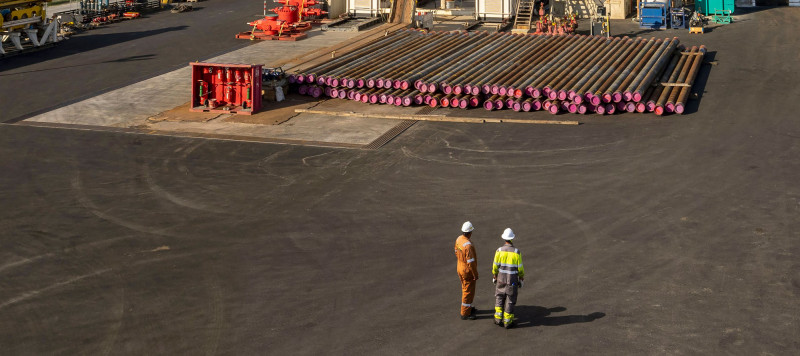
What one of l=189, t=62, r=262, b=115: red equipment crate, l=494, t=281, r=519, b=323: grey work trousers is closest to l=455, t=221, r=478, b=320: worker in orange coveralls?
l=494, t=281, r=519, b=323: grey work trousers

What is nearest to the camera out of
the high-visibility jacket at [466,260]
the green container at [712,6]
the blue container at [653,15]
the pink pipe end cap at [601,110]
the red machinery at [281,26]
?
the high-visibility jacket at [466,260]

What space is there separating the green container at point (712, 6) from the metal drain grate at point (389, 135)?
1014 inches

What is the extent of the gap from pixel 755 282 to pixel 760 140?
10367mm

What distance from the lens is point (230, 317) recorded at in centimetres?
1485

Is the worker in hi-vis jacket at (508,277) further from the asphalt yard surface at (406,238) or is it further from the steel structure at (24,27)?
the steel structure at (24,27)

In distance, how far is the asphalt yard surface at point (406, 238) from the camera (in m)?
14.2

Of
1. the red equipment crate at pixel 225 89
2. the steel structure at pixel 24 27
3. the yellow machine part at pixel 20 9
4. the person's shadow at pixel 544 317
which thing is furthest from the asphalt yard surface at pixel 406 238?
the yellow machine part at pixel 20 9

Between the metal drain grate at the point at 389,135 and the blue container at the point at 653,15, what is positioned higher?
the blue container at the point at 653,15

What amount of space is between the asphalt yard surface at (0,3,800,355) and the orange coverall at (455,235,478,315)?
0.44 metres

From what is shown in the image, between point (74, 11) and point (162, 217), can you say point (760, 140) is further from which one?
point (74, 11)

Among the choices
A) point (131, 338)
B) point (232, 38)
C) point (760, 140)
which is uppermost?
point (232, 38)

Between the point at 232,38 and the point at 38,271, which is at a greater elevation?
the point at 232,38

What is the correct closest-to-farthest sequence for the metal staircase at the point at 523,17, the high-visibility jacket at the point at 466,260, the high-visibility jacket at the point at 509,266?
the high-visibility jacket at the point at 509,266
the high-visibility jacket at the point at 466,260
the metal staircase at the point at 523,17

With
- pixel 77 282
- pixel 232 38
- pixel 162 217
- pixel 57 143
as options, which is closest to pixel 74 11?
pixel 232 38
